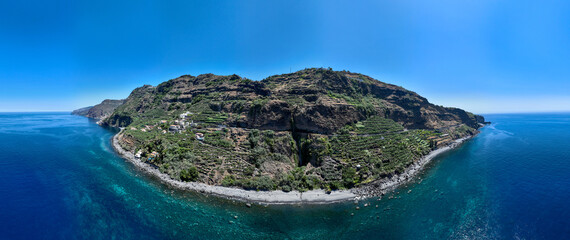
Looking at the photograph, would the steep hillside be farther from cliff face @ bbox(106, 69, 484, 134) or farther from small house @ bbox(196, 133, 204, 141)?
cliff face @ bbox(106, 69, 484, 134)

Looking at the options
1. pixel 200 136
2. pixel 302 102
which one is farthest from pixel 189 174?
pixel 302 102

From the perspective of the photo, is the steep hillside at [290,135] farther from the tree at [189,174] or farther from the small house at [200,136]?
the tree at [189,174]

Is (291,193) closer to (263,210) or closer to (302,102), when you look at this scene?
(263,210)

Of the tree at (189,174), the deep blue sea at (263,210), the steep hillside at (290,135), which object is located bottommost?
the deep blue sea at (263,210)

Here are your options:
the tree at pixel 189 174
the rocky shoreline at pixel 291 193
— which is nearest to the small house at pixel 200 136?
the rocky shoreline at pixel 291 193

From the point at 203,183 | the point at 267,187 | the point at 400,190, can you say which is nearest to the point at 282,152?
the point at 267,187
